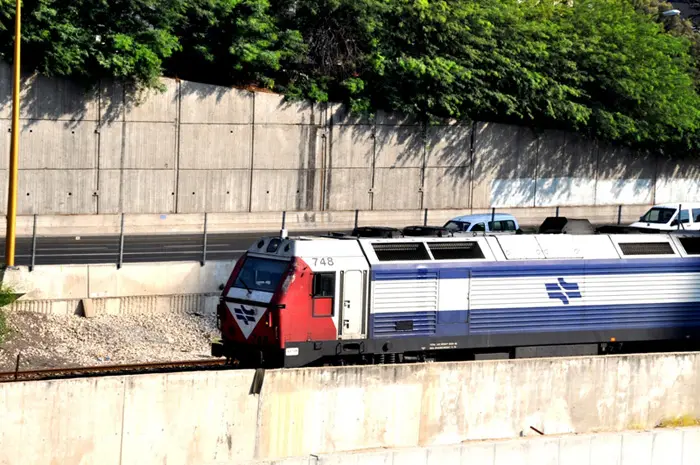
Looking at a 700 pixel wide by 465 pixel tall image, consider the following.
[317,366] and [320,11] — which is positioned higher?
[320,11]

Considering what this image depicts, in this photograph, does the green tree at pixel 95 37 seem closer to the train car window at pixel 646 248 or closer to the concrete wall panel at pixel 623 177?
the concrete wall panel at pixel 623 177

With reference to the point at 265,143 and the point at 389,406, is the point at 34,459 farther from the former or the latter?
the point at 265,143

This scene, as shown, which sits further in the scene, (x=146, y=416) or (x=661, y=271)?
(x=661, y=271)

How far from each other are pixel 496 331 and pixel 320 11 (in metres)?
26.5

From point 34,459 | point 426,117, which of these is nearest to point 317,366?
point 34,459

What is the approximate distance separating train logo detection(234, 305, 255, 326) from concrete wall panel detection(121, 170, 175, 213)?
2038 centimetres

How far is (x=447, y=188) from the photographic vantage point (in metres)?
49.3

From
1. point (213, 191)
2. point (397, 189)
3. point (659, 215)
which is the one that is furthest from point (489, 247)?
point (397, 189)

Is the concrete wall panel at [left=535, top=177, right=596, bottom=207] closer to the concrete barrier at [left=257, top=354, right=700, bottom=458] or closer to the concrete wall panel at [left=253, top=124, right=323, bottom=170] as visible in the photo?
the concrete wall panel at [left=253, top=124, right=323, bottom=170]

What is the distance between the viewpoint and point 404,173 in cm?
4812

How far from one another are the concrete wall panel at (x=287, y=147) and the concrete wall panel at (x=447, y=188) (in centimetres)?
514

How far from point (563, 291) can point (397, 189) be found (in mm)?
22811

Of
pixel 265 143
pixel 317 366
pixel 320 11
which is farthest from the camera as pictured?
pixel 320 11

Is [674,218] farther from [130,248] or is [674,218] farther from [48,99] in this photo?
[48,99]
